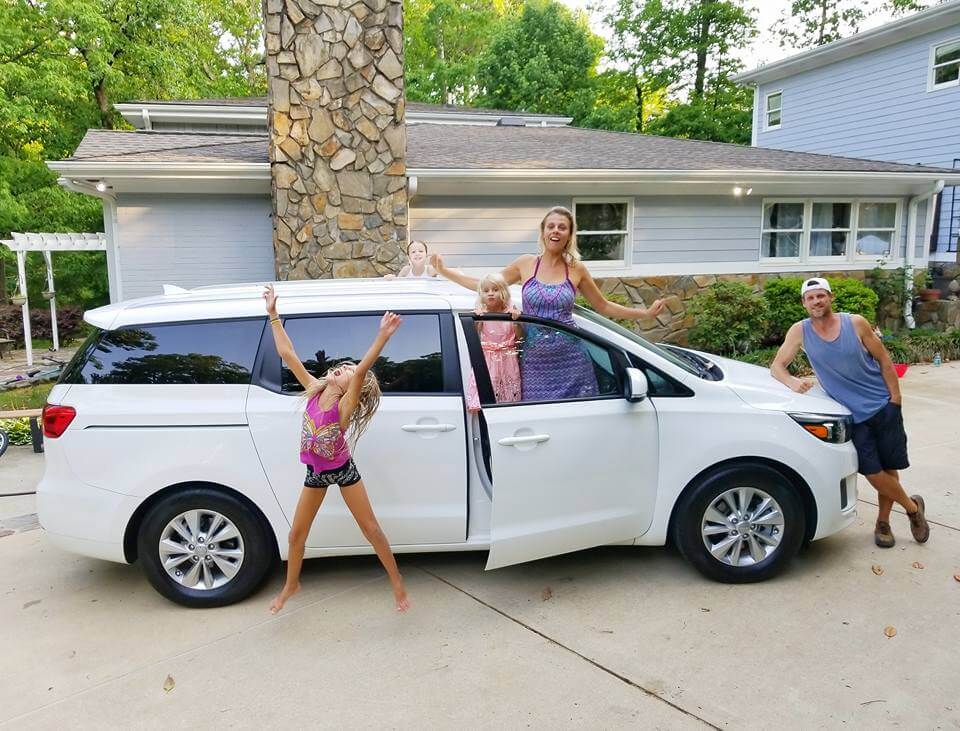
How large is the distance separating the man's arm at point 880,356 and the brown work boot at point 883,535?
0.83 m

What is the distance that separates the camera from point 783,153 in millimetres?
14320

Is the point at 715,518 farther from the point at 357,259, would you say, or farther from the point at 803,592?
the point at 357,259

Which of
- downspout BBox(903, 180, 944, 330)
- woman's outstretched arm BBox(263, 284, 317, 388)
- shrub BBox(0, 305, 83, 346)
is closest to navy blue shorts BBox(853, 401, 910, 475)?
woman's outstretched arm BBox(263, 284, 317, 388)

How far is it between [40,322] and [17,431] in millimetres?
14126

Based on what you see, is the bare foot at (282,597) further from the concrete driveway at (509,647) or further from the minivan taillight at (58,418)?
the minivan taillight at (58,418)

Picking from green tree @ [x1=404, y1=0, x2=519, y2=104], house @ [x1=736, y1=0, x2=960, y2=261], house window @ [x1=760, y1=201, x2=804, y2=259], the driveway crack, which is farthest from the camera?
green tree @ [x1=404, y1=0, x2=519, y2=104]

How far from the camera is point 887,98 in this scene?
17766 millimetres

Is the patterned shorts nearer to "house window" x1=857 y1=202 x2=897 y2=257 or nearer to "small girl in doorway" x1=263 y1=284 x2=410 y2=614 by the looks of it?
"small girl in doorway" x1=263 y1=284 x2=410 y2=614

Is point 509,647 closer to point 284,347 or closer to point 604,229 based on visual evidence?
point 284,347

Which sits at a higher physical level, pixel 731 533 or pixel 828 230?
pixel 828 230

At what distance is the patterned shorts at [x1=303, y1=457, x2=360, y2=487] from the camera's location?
3.51m

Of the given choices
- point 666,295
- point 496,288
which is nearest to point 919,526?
point 496,288

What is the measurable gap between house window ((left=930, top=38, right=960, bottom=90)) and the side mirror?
1674 centimetres

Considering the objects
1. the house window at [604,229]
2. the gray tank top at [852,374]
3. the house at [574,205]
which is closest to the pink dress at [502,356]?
the gray tank top at [852,374]
